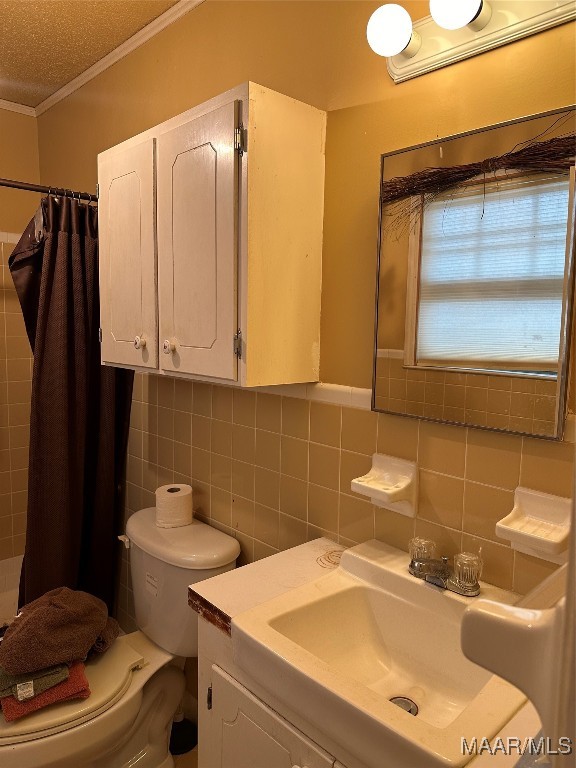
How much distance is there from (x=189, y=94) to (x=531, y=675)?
75.4 inches

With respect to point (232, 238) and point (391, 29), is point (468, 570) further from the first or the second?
point (391, 29)

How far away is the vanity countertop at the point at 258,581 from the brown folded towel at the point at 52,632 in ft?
1.79

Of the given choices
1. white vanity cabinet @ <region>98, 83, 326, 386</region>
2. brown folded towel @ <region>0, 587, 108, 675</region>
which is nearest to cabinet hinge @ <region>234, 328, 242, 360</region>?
white vanity cabinet @ <region>98, 83, 326, 386</region>

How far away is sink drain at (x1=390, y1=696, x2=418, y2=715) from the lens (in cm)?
105

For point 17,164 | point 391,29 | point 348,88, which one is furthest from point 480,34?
point 17,164

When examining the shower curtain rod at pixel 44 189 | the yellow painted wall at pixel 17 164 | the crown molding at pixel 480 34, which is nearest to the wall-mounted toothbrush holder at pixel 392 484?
the crown molding at pixel 480 34

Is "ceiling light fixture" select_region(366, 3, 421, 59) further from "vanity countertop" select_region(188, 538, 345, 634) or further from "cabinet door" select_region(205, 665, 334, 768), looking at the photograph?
"cabinet door" select_region(205, 665, 334, 768)

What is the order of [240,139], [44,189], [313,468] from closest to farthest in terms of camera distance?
[240,139] → [313,468] → [44,189]

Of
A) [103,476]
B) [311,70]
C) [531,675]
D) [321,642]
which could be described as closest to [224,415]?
[103,476]

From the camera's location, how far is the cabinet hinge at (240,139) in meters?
1.22

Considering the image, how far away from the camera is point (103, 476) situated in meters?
2.10

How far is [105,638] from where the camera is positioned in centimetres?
162

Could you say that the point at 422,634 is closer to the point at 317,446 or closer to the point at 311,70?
the point at 317,446

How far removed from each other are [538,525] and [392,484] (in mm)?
337
